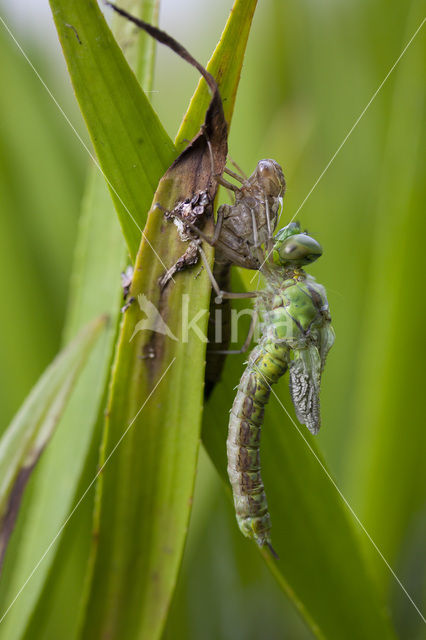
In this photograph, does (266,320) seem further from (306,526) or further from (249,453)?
(306,526)

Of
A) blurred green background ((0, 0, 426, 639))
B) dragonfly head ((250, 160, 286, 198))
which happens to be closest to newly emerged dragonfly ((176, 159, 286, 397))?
dragonfly head ((250, 160, 286, 198))

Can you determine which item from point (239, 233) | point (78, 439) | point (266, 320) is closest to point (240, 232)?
point (239, 233)

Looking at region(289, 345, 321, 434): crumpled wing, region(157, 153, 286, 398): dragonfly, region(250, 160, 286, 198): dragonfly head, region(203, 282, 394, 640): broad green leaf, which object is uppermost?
region(250, 160, 286, 198): dragonfly head

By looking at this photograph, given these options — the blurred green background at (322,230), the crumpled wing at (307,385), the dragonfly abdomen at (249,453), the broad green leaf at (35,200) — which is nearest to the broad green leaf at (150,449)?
the dragonfly abdomen at (249,453)

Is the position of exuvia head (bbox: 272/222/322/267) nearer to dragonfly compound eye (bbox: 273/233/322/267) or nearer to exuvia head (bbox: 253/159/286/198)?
dragonfly compound eye (bbox: 273/233/322/267)

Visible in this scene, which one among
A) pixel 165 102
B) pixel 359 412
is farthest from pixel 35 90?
pixel 359 412
